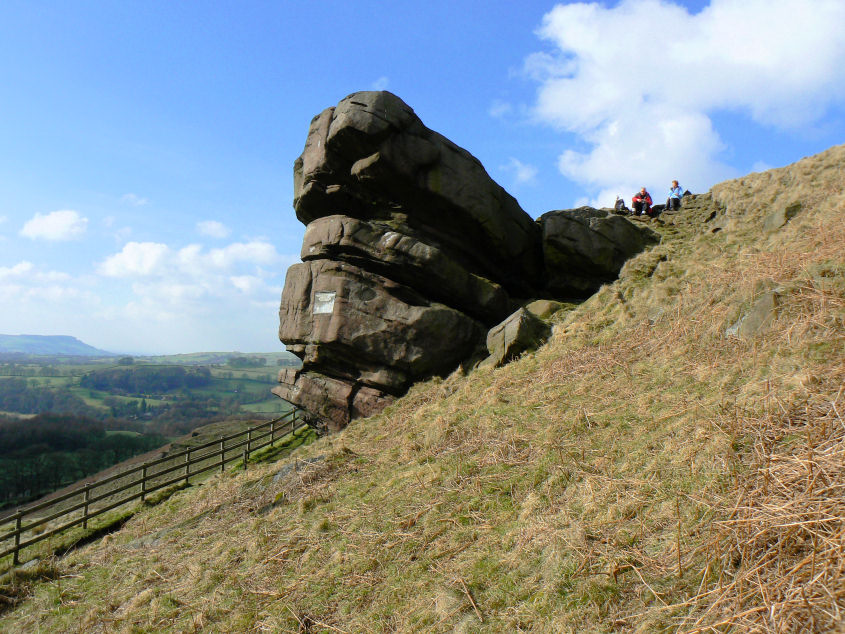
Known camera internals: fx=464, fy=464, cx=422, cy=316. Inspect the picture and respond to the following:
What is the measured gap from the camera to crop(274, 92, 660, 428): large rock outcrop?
58.1 ft

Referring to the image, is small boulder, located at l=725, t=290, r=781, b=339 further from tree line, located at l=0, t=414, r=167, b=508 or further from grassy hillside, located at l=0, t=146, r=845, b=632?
tree line, located at l=0, t=414, r=167, b=508

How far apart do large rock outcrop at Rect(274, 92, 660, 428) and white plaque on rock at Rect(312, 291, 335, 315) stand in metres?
0.04

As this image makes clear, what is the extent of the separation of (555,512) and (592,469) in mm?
965

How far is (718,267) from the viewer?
13.0m

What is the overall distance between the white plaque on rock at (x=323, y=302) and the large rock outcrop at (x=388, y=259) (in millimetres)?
43

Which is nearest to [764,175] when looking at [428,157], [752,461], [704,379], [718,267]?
[718,267]

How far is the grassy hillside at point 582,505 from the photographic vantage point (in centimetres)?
398

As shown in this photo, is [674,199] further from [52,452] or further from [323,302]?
[52,452]

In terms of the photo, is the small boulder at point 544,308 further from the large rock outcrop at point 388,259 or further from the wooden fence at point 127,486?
the wooden fence at point 127,486

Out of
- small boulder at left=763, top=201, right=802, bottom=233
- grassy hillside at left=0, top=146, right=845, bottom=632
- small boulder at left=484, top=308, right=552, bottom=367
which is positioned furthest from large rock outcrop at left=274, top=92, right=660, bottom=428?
small boulder at left=763, top=201, right=802, bottom=233

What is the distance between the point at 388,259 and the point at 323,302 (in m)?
3.08

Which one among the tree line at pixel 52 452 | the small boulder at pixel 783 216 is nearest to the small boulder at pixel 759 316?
the small boulder at pixel 783 216

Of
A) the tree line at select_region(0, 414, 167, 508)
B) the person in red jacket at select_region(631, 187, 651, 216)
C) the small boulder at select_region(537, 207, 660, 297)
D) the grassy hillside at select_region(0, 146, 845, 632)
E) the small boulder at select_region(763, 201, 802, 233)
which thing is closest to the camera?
the grassy hillside at select_region(0, 146, 845, 632)

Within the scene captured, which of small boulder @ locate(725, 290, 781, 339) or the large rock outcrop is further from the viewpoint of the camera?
the large rock outcrop
